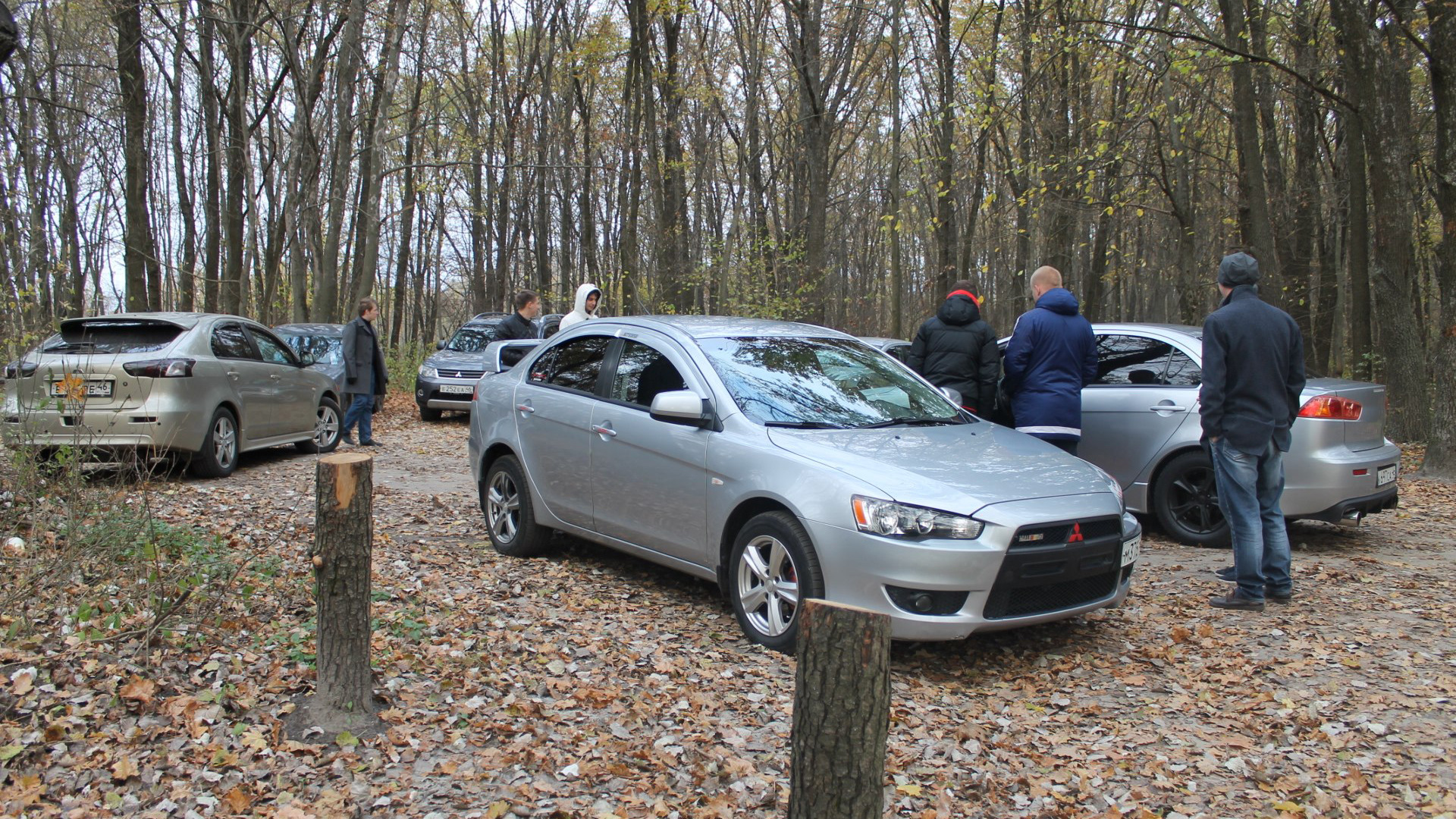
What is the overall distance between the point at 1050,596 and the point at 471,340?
13.7 metres

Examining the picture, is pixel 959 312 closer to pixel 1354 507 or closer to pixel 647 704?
pixel 1354 507

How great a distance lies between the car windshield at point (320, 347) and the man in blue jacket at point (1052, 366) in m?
11.2

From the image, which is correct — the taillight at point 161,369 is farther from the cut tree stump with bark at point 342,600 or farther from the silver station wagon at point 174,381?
the cut tree stump with bark at point 342,600

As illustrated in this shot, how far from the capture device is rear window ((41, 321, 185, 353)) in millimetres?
7992

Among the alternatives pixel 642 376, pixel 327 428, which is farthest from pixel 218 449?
pixel 642 376

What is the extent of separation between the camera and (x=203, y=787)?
10.7 feet

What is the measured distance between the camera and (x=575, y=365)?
6.45 metres

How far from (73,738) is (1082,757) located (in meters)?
3.81

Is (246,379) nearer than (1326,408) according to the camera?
No

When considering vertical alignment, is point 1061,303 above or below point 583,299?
below

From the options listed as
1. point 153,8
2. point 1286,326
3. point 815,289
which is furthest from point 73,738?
point 153,8

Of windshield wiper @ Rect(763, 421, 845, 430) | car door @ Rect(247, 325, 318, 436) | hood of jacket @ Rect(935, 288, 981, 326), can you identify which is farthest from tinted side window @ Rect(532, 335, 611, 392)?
car door @ Rect(247, 325, 318, 436)

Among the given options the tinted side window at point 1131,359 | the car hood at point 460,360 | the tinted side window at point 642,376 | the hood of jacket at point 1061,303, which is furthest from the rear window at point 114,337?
the tinted side window at point 1131,359

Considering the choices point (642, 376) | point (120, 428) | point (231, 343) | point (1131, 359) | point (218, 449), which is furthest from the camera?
point (231, 343)
